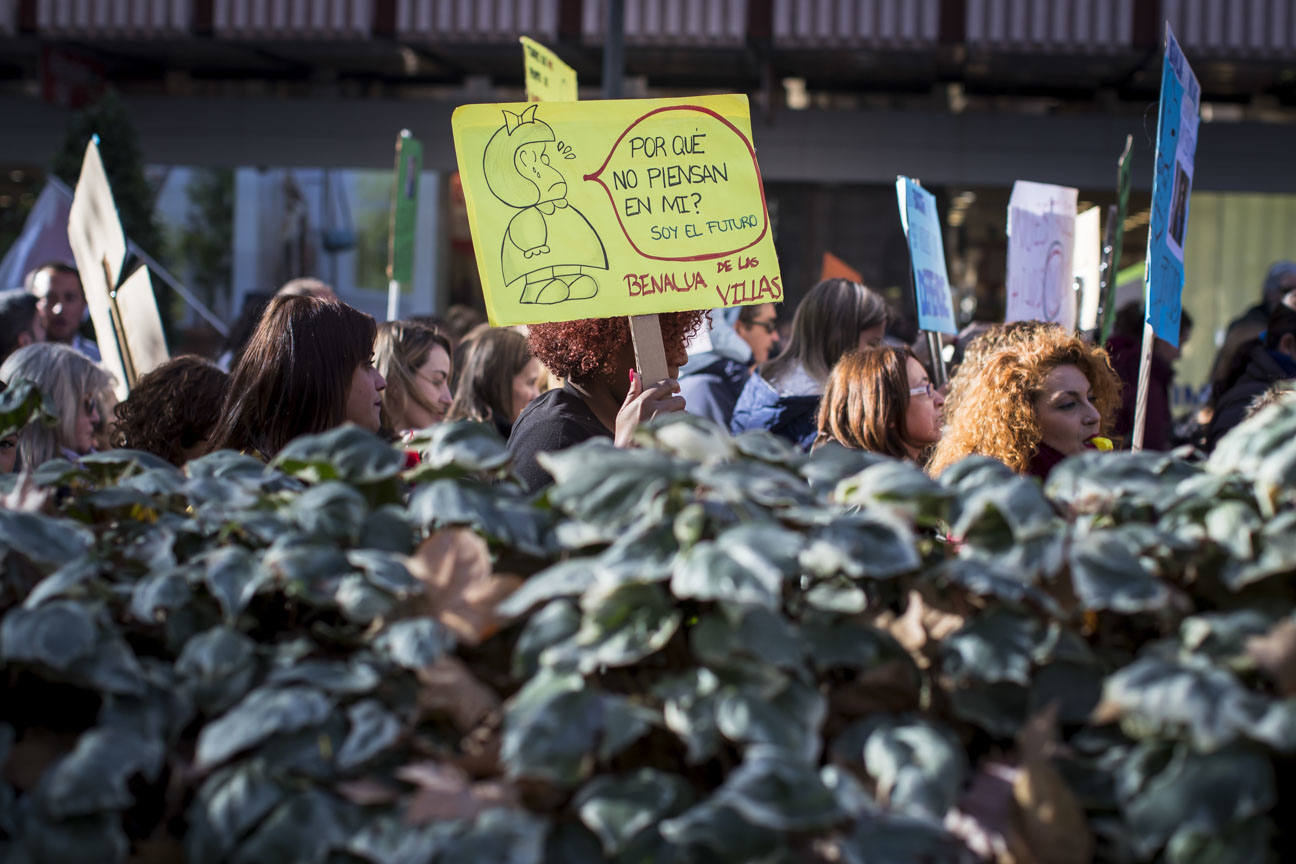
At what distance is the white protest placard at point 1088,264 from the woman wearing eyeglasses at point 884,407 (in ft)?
7.31

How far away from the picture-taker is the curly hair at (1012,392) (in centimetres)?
372

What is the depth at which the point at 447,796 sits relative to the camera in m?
1.30

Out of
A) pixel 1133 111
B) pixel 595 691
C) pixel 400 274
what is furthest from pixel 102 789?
pixel 1133 111

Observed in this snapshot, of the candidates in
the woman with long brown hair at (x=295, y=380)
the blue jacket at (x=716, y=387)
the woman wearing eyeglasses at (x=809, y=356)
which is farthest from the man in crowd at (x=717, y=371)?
the woman with long brown hair at (x=295, y=380)

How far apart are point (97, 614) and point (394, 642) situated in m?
0.37

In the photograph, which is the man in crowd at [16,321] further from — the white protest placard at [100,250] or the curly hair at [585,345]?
the curly hair at [585,345]

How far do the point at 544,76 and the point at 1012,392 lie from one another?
2930 mm

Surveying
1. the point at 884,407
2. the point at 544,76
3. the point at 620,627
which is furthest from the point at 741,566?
the point at 544,76

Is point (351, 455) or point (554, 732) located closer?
point (554, 732)

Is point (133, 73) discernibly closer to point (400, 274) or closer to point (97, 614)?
point (400, 274)

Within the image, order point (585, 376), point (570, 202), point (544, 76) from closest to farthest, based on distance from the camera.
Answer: point (570, 202)
point (585, 376)
point (544, 76)

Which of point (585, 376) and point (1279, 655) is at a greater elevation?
point (585, 376)

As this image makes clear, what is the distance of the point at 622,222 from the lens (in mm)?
2807

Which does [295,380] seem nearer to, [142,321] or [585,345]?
[585,345]
